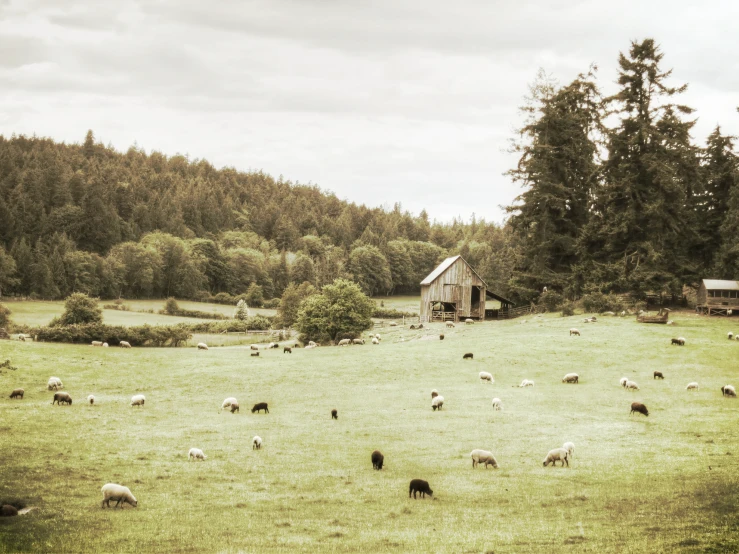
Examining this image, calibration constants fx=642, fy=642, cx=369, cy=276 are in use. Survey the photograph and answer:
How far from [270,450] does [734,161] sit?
214 feet

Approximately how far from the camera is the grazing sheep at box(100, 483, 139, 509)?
749 inches

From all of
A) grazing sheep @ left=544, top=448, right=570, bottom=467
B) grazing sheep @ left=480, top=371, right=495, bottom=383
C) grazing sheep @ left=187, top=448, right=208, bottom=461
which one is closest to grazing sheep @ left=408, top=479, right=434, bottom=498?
grazing sheep @ left=544, top=448, right=570, bottom=467

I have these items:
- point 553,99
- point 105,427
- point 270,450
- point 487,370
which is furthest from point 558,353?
point 553,99

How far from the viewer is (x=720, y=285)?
6219 cm

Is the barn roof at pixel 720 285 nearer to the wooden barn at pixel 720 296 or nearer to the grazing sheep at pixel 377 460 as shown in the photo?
the wooden barn at pixel 720 296

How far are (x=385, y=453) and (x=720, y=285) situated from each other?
49.8 m

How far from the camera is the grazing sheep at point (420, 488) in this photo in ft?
66.2

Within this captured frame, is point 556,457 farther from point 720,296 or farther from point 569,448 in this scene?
point 720,296

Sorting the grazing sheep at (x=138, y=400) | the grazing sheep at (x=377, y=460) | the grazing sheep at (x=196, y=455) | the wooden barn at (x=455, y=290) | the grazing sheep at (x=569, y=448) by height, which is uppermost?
the wooden barn at (x=455, y=290)

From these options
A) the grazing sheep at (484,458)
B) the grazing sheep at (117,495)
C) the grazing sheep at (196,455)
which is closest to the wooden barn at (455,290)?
the grazing sheep at (484,458)

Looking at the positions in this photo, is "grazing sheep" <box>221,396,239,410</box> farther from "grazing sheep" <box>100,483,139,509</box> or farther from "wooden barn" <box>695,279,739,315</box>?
"wooden barn" <box>695,279,739,315</box>

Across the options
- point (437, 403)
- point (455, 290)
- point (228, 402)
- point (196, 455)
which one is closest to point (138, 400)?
point (228, 402)

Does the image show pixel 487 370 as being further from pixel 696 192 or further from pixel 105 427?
pixel 696 192

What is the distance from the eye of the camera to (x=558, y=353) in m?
47.8
